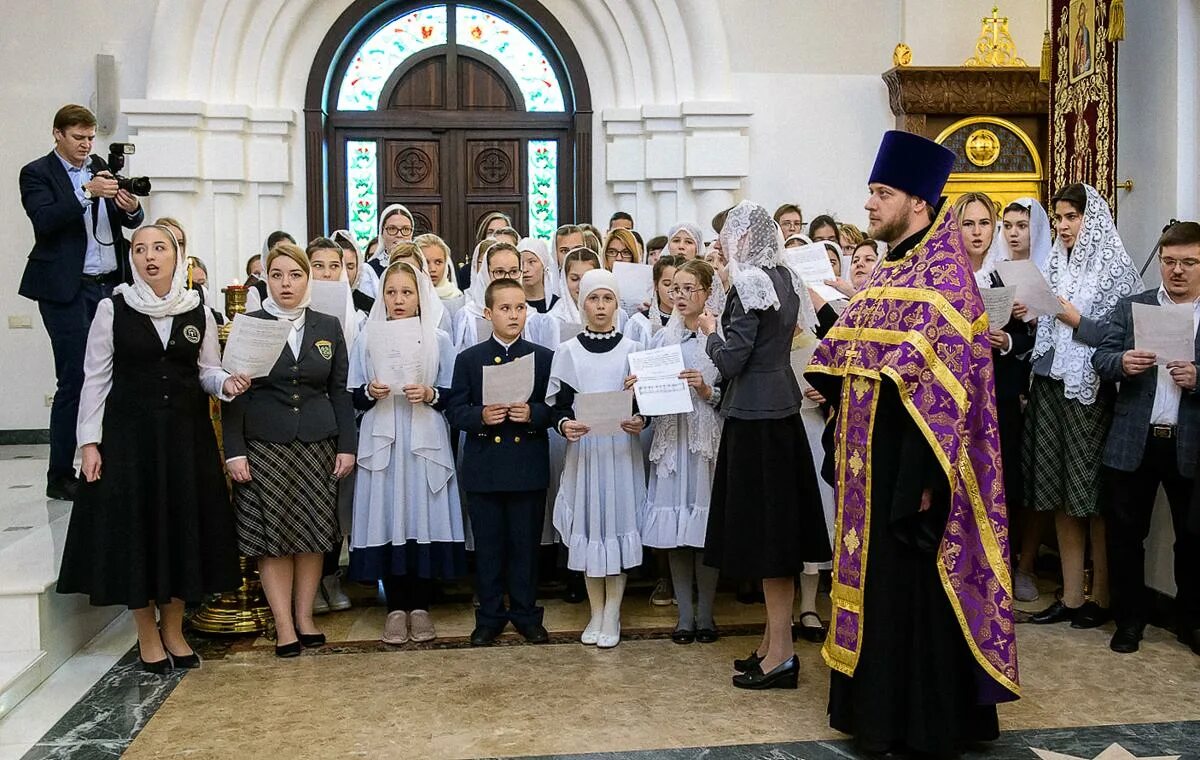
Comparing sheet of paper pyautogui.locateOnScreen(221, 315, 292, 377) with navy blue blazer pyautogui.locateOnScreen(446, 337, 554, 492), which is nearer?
sheet of paper pyautogui.locateOnScreen(221, 315, 292, 377)

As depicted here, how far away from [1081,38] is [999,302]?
236cm

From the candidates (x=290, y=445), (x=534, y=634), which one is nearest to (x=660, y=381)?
(x=534, y=634)

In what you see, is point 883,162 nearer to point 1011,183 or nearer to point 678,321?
point 678,321

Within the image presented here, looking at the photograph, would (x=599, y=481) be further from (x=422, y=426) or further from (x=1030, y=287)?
(x=1030, y=287)

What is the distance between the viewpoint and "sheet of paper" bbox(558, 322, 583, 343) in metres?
5.68

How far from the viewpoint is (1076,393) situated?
5.45 m

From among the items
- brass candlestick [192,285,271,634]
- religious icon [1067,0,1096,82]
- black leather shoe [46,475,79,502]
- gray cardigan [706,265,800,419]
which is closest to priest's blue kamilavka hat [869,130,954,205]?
gray cardigan [706,265,800,419]

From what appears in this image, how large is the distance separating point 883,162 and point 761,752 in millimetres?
2065

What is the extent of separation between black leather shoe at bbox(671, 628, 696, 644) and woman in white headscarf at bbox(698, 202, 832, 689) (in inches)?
21.6

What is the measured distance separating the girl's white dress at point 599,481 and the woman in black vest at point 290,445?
1017 mm

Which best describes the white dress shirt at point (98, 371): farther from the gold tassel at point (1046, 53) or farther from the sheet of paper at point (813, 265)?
the gold tassel at point (1046, 53)

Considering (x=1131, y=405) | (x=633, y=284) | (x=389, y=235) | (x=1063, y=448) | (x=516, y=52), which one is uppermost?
(x=516, y=52)

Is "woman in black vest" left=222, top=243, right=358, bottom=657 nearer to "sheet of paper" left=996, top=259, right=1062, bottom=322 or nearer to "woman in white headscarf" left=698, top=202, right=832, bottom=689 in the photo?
"woman in white headscarf" left=698, top=202, right=832, bottom=689

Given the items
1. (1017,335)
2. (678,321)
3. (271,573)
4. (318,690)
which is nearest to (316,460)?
(271,573)
